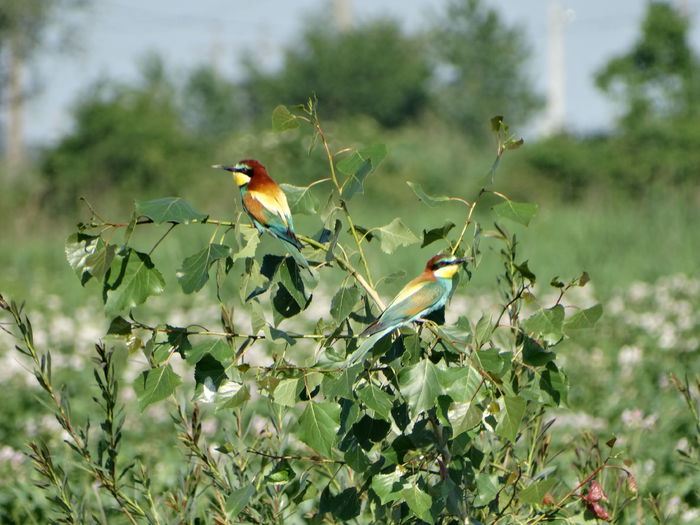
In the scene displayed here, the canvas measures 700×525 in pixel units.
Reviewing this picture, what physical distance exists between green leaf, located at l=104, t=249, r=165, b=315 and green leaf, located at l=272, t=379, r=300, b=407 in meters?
0.24

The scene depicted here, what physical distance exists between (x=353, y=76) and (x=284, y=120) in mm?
39510

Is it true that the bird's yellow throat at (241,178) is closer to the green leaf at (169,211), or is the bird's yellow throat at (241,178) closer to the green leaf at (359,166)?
the green leaf at (359,166)

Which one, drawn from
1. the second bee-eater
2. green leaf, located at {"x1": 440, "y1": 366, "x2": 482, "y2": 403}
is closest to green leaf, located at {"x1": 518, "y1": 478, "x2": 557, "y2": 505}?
green leaf, located at {"x1": 440, "y1": 366, "x2": 482, "y2": 403}

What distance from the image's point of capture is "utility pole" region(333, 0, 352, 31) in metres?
36.5

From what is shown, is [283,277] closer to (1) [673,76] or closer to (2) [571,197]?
(2) [571,197]

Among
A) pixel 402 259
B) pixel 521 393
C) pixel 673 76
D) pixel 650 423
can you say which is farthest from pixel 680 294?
pixel 673 76

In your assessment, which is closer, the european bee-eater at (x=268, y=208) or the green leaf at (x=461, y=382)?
the green leaf at (x=461, y=382)

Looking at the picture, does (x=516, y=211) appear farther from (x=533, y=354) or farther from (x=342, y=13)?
(x=342, y=13)

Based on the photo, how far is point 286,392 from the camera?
4.89 feet

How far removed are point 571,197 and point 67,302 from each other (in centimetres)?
1238

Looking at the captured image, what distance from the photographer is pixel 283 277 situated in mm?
1592

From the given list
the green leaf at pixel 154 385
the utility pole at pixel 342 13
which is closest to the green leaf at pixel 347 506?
the green leaf at pixel 154 385

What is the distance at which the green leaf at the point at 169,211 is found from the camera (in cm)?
145

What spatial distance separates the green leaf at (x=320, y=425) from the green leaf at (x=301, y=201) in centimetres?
43
